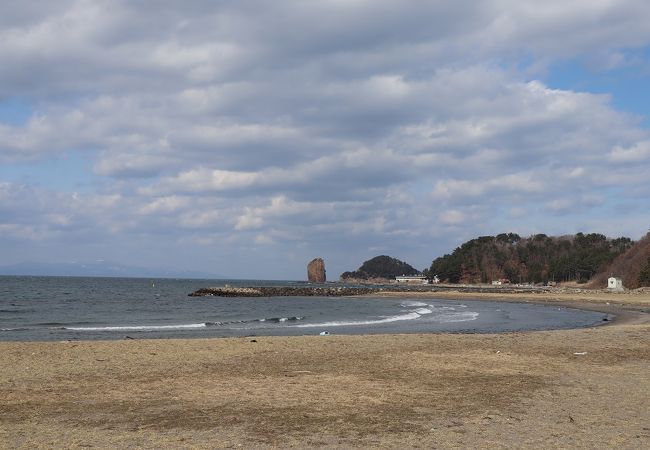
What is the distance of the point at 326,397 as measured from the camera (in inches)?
453

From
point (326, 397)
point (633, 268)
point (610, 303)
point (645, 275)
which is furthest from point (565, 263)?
point (326, 397)

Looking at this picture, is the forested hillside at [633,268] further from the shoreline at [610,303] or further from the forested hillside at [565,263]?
the shoreline at [610,303]

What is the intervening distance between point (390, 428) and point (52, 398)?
686 centimetres

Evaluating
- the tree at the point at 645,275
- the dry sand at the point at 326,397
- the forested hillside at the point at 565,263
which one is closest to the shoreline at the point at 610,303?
the tree at the point at 645,275

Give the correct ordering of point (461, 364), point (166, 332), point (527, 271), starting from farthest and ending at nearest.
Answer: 1. point (527, 271)
2. point (166, 332)
3. point (461, 364)

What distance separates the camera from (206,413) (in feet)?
33.4

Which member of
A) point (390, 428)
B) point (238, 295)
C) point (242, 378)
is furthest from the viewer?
point (238, 295)

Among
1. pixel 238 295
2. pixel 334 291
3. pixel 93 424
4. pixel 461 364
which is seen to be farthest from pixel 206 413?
pixel 334 291

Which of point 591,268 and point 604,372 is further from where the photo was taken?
point 591,268

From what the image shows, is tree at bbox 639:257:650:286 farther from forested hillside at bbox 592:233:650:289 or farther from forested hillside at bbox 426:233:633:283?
forested hillside at bbox 426:233:633:283

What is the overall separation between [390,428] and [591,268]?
517 feet

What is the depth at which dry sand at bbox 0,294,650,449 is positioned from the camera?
851cm

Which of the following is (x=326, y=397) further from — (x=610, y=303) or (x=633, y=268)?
(x=633, y=268)

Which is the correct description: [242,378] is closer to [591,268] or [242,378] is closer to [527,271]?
[591,268]
